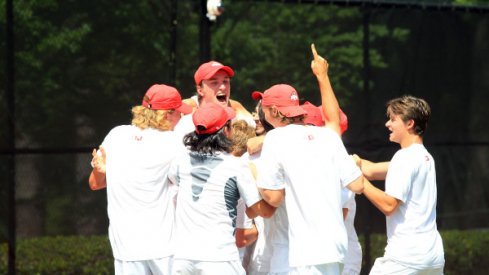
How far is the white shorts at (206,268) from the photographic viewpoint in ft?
19.4

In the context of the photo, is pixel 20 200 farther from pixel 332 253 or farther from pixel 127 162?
pixel 332 253

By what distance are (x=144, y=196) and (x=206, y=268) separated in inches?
25.9

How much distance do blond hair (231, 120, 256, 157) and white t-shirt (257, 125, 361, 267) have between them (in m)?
0.24

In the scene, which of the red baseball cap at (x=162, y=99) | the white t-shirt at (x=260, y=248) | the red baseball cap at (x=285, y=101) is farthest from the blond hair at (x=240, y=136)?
the red baseball cap at (x=162, y=99)

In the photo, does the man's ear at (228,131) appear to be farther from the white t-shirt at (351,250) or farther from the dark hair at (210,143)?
the white t-shirt at (351,250)

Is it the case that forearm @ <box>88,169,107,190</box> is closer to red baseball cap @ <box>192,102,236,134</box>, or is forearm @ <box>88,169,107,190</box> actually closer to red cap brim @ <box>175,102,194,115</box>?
red cap brim @ <box>175,102,194,115</box>

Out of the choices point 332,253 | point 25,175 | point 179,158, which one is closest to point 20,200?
point 25,175

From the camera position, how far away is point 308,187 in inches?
235

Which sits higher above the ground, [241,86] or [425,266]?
[241,86]

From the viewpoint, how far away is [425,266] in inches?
254

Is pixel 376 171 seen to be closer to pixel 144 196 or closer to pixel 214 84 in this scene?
pixel 214 84

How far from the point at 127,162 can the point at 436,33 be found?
14.2 feet

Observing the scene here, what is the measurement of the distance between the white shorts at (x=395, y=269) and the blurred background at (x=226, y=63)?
2.78 meters

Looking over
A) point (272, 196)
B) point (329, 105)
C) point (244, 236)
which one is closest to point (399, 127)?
point (329, 105)
